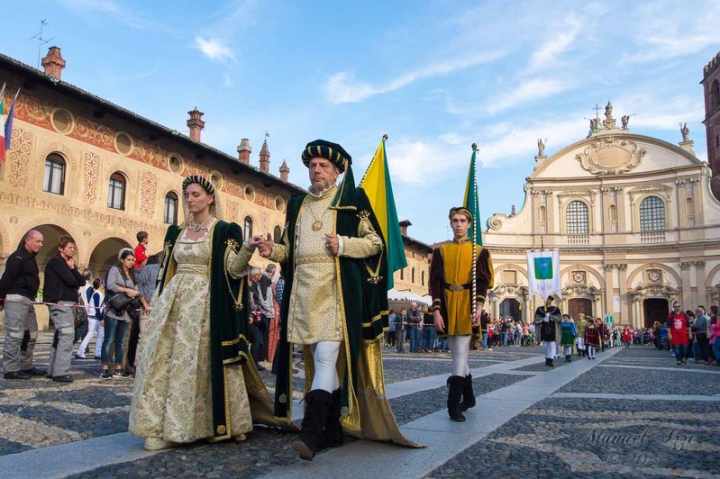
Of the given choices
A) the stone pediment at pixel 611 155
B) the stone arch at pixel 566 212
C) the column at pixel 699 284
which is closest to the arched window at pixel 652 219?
the stone pediment at pixel 611 155

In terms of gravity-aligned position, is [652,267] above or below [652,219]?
below

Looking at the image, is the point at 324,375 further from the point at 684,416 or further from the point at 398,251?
the point at 398,251

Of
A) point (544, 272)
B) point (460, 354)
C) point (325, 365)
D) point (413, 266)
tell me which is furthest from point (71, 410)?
point (413, 266)

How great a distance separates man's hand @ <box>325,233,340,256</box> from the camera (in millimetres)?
3666

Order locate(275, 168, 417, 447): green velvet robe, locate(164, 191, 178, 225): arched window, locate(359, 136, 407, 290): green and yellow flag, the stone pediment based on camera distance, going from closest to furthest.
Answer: locate(275, 168, 417, 447): green velvet robe < locate(359, 136, 407, 290): green and yellow flag < locate(164, 191, 178, 225): arched window < the stone pediment

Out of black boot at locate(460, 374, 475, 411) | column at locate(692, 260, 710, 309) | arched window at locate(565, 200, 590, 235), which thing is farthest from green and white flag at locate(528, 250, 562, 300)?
black boot at locate(460, 374, 475, 411)

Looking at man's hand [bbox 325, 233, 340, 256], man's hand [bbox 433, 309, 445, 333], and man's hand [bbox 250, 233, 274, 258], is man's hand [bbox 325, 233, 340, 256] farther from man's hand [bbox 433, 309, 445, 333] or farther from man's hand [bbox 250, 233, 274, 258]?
man's hand [bbox 433, 309, 445, 333]

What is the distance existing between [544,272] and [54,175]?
2143 cm

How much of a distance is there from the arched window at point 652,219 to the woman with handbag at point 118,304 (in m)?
43.5

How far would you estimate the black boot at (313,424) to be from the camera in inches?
126

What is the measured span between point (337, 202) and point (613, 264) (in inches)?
1755

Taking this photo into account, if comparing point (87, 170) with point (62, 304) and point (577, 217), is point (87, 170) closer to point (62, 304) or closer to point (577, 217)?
point (62, 304)

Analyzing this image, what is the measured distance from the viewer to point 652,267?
43.3m

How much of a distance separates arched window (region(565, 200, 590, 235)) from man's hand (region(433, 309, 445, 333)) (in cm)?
4413
